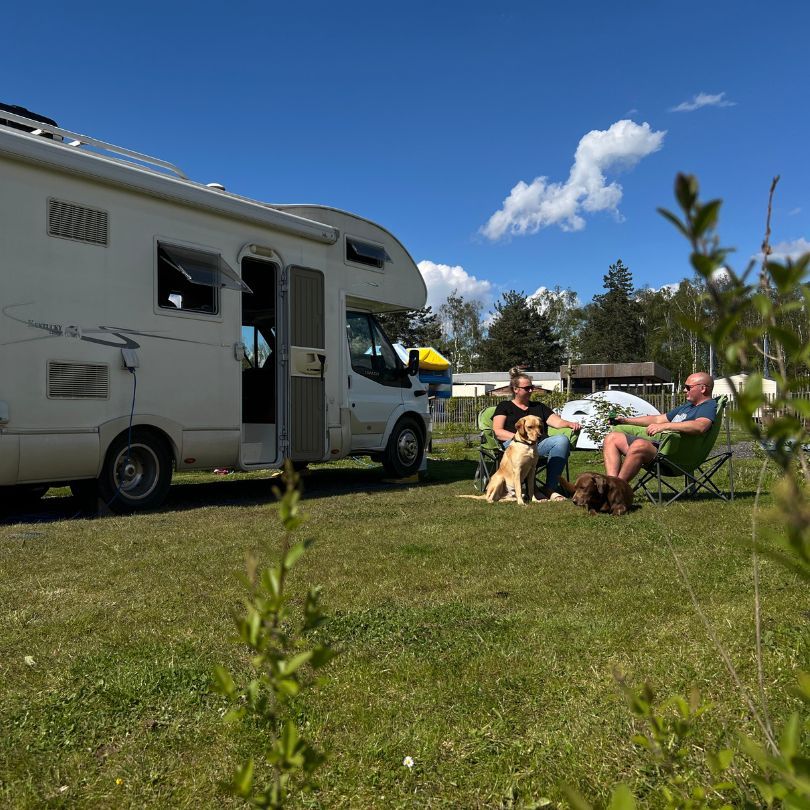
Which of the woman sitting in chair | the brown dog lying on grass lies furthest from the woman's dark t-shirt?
the brown dog lying on grass

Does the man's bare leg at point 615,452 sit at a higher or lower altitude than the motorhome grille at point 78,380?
lower

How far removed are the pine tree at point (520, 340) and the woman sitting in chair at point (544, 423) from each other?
55984mm

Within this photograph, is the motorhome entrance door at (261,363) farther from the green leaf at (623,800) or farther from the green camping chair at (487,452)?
the green leaf at (623,800)

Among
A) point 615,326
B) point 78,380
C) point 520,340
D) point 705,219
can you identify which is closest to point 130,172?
point 78,380

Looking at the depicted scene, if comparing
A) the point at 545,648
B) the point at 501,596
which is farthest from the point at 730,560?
the point at 545,648

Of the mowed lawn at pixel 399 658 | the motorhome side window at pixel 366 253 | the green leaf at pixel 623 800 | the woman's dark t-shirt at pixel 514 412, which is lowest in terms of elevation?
the mowed lawn at pixel 399 658

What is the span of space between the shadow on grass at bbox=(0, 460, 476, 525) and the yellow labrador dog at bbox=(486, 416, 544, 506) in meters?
1.76

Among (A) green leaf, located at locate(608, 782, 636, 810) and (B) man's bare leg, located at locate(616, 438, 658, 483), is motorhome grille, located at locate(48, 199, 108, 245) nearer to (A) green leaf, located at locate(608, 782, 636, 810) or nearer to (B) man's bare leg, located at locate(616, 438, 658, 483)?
(B) man's bare leg, located at locate(616, 438, 658, 483)

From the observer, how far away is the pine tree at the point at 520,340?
6406 centimetres

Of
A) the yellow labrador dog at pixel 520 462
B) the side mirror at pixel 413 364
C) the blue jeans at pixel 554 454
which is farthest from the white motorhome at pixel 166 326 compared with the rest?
the blue jeans at pixel 554 454

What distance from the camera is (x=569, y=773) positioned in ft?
6.82

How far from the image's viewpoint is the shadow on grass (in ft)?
23.8

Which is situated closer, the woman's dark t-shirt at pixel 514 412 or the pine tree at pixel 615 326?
the woman's dark t-shirt at pixel 514 412

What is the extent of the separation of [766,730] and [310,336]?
24.6 feet
